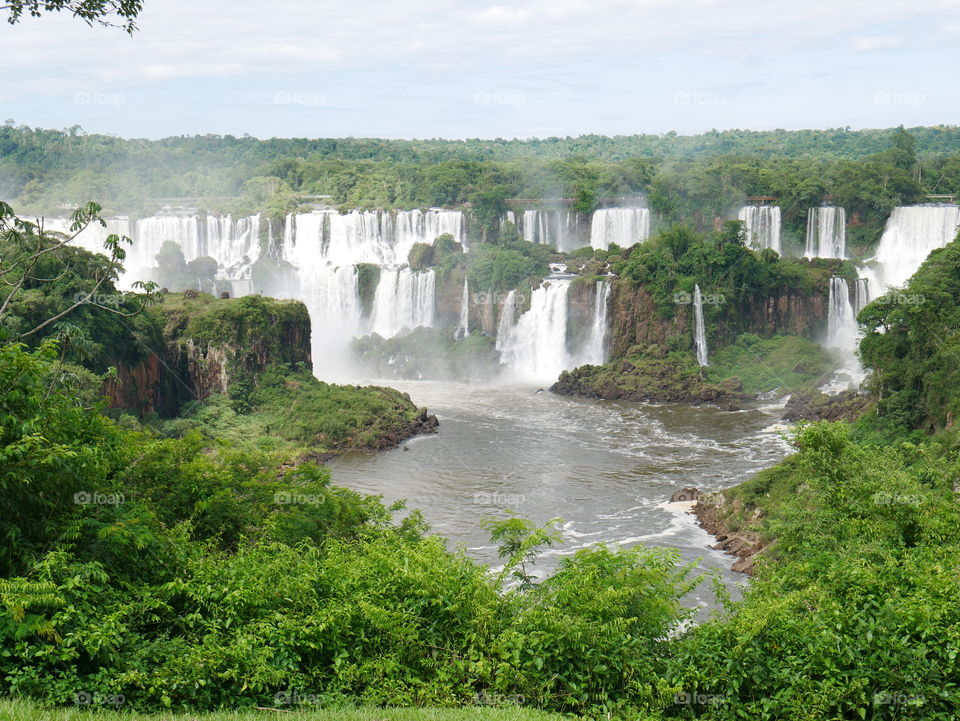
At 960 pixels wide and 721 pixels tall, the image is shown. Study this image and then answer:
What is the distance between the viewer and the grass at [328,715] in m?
8.90

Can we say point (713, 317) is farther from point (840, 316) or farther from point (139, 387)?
point (139, 387)

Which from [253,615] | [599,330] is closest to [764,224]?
[599,330]

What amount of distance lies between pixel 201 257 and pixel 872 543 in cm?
5238

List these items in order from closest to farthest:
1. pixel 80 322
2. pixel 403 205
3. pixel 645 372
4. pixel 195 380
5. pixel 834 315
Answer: pixel 80 322, pixel 195 380, pixel 645 372, pixel 834 315, pixel 403 205

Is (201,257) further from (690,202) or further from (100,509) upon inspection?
(100,509)

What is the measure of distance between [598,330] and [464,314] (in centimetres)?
773

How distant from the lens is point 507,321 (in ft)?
171

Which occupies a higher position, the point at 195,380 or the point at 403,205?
the point at 403,205

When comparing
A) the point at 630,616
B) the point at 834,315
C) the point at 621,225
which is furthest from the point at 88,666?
the point at 621,225

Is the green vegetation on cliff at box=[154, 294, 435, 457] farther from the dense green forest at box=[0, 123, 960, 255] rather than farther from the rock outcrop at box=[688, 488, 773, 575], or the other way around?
the dense green forest at box=[0, 123, 960, 255]

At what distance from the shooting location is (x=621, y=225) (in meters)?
60.9

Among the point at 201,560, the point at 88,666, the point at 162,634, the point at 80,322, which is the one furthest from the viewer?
the point at 80,322

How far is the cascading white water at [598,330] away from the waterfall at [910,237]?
1399 cm

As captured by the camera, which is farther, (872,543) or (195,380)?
(195,380)
